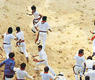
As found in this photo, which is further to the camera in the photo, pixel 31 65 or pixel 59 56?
pixel 59 56

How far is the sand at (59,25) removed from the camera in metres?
15.7

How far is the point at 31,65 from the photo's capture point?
14.5 m

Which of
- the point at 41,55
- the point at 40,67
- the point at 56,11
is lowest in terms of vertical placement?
the point at 40,67

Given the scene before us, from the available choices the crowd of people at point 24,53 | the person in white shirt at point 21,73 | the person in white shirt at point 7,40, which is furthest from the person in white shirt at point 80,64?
the person in white shirt at point 7,40

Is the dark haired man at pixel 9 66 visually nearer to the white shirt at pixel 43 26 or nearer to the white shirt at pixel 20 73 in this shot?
the white shirt at pixel 20 73

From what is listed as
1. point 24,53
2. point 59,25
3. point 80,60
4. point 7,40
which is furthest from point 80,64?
point 59,25

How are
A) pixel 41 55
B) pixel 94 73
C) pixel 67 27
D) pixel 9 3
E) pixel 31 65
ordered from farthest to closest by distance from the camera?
pixel 9 3, pixel 67 27, pixel 31 65, pixel 41 55, pixel 94 73

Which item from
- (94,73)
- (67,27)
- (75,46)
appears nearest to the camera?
(94,73)

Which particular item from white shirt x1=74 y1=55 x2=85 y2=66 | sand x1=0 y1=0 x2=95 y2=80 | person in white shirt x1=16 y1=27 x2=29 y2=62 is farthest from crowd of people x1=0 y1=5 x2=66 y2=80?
white shirt x1=74 y1=55 x2=85 y2=66

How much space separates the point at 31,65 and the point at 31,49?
1806mm

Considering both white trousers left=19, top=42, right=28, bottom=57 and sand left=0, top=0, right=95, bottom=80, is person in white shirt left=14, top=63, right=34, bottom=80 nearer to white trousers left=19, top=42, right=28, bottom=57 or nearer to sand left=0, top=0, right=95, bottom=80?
sand left=0, top=0, right=95, bottom=80

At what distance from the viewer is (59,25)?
19766 mm

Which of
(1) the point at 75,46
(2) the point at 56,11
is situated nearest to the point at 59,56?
(1) the point at 75,46

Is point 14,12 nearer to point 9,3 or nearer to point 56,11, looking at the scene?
point 9,3
